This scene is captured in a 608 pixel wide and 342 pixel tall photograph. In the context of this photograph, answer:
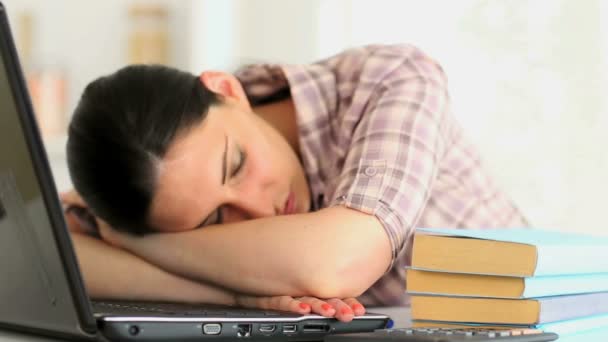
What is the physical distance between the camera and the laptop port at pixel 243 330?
773 millimetres

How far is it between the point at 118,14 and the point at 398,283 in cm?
240

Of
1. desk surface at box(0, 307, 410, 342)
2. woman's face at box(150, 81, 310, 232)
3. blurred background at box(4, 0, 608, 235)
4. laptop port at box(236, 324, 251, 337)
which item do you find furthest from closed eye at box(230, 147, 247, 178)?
blurred background at box(4, 0, 608, 235)

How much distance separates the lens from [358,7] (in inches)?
97.6

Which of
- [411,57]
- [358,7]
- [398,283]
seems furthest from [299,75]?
[358,7]

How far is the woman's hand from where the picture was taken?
33.2 inches

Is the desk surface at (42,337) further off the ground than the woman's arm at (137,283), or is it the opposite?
the desk surface at (42,337)

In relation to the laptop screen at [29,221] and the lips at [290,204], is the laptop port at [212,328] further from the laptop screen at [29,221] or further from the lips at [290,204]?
the lips at [290,204]

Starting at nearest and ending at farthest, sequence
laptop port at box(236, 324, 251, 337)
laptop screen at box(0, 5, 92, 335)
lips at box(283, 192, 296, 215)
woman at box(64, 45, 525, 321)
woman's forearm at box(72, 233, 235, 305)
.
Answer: laptop screen at box(0, 5, 92, 335)
laptop port at box(236, 324, 251, 337)
woman at box(64, 45, 525, 321)
woman's forearm at box(72, 233, 235, 305)
lips at box(283, 192, 296, 215)

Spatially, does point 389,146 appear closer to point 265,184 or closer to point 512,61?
point 265,184

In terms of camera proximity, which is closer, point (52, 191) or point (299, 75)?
point (52, 191)

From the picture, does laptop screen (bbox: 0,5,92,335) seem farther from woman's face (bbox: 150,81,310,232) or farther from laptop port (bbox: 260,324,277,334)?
woman's face (bbox: 150,81,310,232)

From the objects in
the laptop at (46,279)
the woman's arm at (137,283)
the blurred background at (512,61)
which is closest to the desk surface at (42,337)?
the laptop at (46,279)

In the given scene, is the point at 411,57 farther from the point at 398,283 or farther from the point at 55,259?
the point at 55,259

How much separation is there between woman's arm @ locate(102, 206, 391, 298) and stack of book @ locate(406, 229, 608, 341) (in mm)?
142
